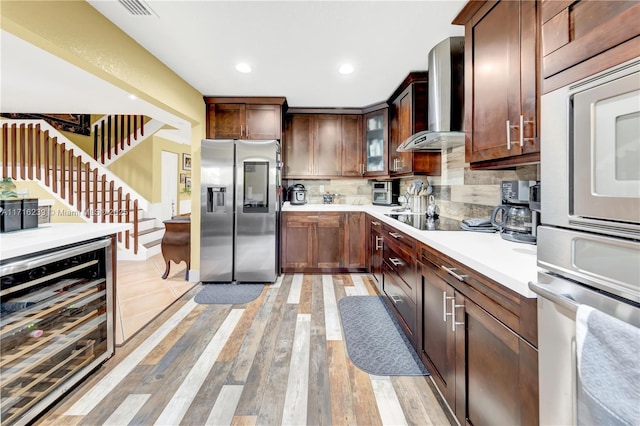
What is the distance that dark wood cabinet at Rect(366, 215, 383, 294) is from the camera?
10.2 ft

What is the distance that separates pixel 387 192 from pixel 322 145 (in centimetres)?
120

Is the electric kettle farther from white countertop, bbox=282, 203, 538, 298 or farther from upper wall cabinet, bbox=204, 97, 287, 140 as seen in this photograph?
upper wall cabinet, bbox=204, 97, 287, 140

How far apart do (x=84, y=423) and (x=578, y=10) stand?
251 cm

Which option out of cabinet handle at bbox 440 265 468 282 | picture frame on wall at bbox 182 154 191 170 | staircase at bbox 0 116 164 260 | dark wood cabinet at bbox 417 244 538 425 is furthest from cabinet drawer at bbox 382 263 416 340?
picture frame on wall at bbox 182 154 191 170

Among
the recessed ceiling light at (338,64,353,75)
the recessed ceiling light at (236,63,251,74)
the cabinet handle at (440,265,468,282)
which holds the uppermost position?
the recessed ceiling light at (236,63,251,74)

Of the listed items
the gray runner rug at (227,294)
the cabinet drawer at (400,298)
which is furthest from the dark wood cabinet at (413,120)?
the gray runner rug at (227,294)

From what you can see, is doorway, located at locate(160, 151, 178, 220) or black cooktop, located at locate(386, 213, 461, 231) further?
doorway, located at locate(160, 151, 178, 220)

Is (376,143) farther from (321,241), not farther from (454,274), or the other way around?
(454,274)

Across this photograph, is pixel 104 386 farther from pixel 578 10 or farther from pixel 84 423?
pixel 578 10

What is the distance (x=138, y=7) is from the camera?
6.19ft

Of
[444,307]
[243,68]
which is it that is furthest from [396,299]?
[243,68]

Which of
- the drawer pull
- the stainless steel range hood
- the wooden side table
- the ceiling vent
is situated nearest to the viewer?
the ceiling vent

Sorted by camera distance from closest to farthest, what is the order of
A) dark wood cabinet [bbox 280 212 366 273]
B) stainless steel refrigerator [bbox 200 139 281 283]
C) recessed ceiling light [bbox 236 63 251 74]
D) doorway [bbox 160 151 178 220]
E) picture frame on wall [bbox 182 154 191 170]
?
1. recessed ceiling light [bbox 236 63 251 74]
2. stainless steel refrigerator [bbox 200 139 281 283]
3. dark wood cabinet [bbox 280 212 366 273]
4. doorway [bbox 160 151 178 220]
5. picture frame on wall [bbox 182 154 191 170]

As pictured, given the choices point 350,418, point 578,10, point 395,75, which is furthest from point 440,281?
point 395,75
